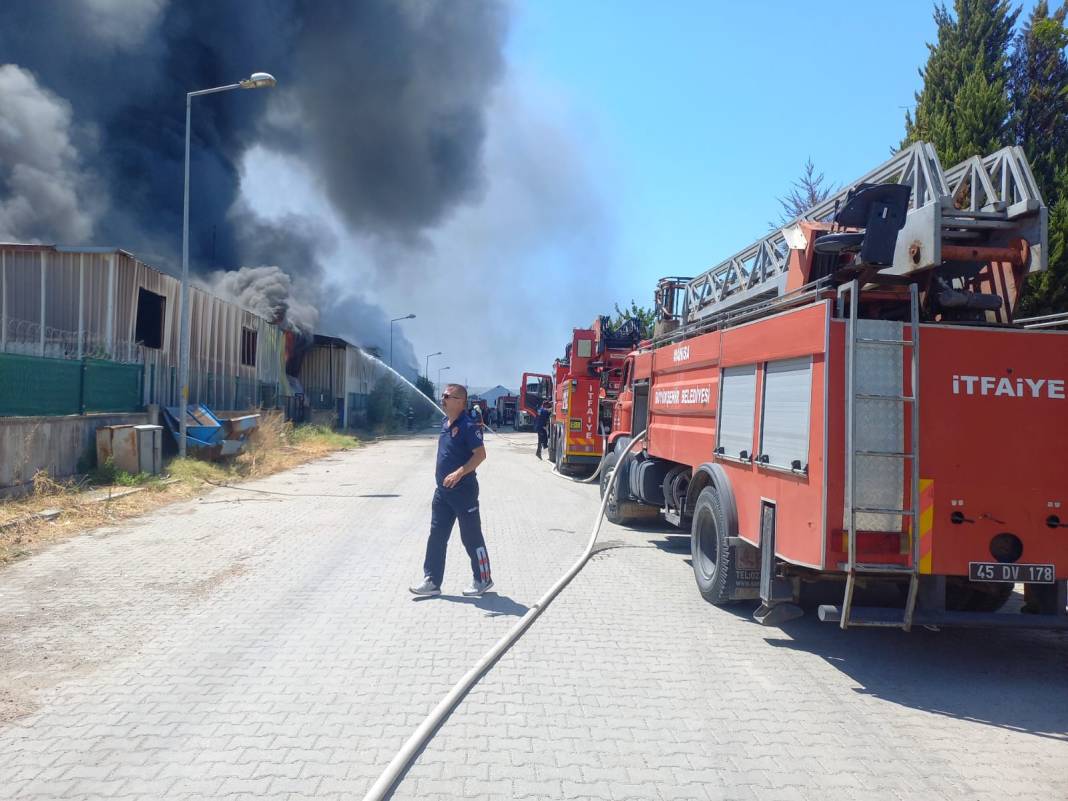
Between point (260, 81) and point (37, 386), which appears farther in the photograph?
point (260, 81)

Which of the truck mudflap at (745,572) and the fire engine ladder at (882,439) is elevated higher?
the fire engine ladder at (882,439)

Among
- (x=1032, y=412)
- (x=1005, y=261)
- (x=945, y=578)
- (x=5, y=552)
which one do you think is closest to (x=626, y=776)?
(x=945, y=578)

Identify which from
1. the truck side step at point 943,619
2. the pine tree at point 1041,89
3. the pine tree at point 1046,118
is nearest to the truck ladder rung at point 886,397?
the truck side step at point 943,619

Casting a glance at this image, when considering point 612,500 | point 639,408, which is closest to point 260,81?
point 639,408

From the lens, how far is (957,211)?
17.6 ft

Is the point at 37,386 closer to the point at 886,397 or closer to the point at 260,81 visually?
the point at 260,81

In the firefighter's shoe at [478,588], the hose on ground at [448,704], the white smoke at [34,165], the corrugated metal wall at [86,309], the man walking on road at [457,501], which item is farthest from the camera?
the white smoke at [34,165]

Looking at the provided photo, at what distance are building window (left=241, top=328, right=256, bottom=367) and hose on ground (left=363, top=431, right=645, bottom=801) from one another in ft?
72.2

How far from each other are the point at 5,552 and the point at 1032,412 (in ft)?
29.3

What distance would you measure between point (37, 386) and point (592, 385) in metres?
10.4

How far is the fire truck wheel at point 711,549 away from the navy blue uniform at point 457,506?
1.81 m

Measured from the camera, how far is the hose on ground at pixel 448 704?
10.8 ft

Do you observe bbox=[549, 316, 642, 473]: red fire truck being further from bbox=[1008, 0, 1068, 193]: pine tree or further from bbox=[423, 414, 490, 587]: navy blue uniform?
bbox=[423, 414, 490, 587]: navy blue uniform

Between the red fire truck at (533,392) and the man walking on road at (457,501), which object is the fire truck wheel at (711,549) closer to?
the man walking on road at (457,501)
